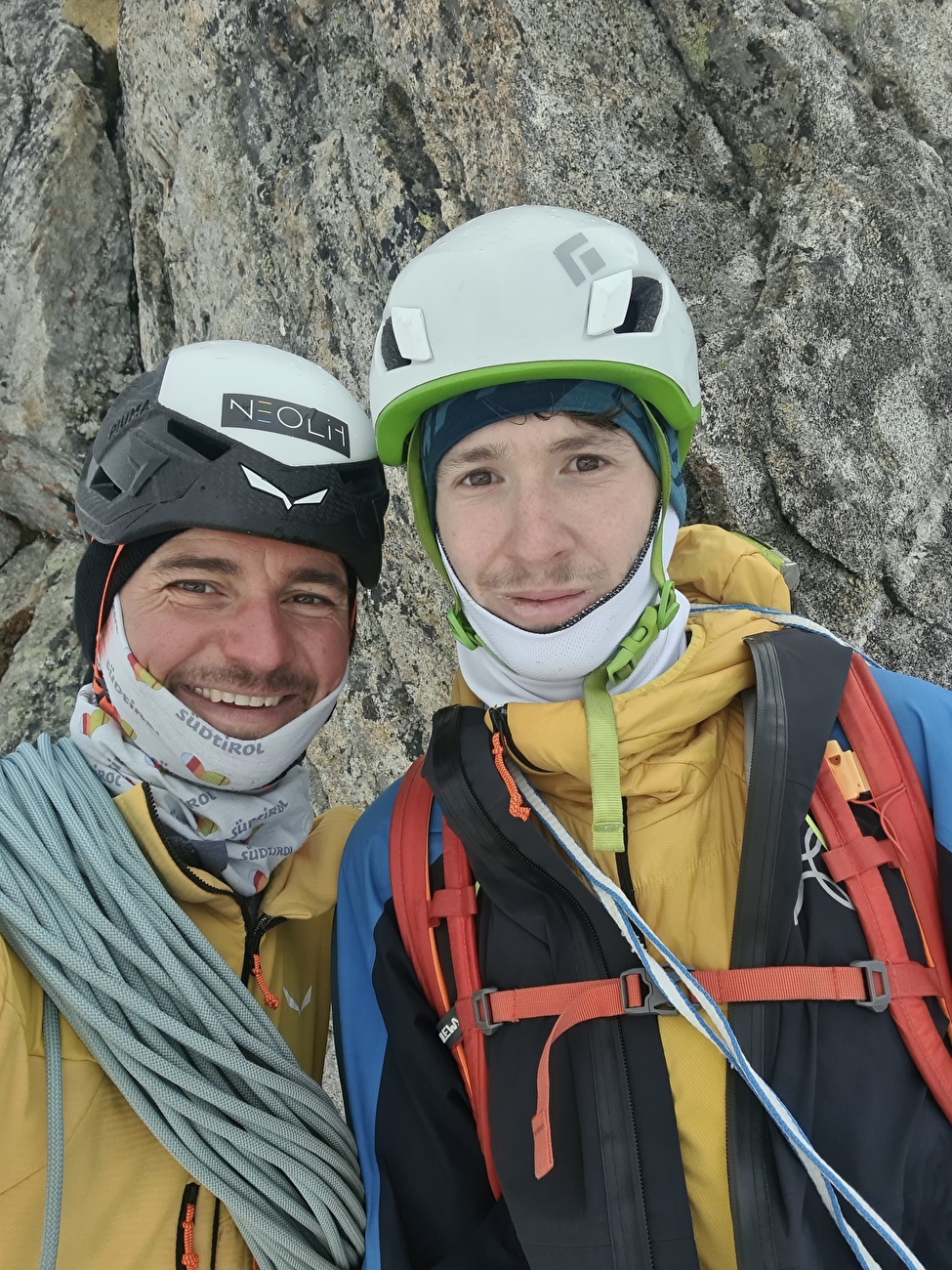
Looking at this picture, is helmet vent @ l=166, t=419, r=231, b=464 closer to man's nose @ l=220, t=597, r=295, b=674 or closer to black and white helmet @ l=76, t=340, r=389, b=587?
black and white helmet @ l=76, t=340, r=389, b=587

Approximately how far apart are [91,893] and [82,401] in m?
7.63

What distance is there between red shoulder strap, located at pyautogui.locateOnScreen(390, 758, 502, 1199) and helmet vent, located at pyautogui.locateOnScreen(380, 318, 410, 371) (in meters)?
1.29

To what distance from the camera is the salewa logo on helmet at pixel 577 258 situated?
2.44m

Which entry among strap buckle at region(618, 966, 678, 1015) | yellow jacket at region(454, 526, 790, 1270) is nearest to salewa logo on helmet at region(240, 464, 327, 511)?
yellow jacket at region(454, 526, 790, 1270)

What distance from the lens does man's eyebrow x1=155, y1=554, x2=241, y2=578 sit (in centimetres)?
266

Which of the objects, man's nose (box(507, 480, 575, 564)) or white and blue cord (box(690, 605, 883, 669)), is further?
white and blue cord (box(690, 605, 883, 669))

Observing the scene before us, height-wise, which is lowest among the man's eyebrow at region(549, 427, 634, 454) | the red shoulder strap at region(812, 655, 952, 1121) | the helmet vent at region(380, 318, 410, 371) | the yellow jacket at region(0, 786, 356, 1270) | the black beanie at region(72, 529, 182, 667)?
the yellow jacket at region(0, 786, 356, 1270)

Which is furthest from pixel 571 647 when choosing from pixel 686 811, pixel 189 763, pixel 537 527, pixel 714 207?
pixel 714 207

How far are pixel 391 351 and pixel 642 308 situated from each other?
76 cm

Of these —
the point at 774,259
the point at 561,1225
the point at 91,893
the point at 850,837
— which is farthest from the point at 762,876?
the point at 774,259

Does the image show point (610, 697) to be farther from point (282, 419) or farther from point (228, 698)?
point (282, 419)

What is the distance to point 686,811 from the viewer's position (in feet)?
7.00

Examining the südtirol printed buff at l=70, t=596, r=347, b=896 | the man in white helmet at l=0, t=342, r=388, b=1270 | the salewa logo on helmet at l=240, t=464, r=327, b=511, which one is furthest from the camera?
the salewa logo on helmet at l=240, t=464, r=327, b=511

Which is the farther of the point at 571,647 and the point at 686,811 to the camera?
the point at 571,647
